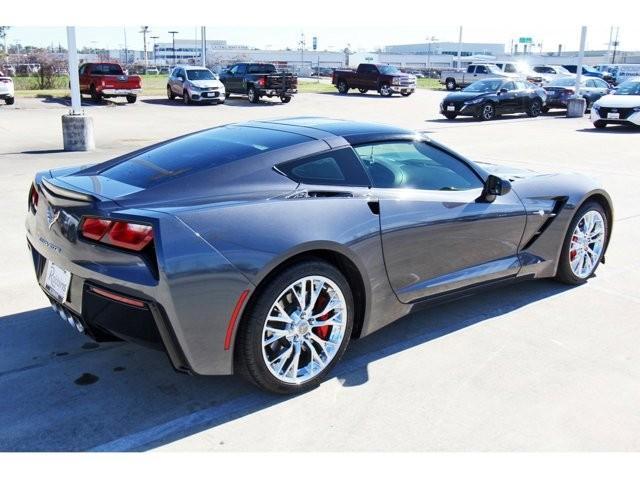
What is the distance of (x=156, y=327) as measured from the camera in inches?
119

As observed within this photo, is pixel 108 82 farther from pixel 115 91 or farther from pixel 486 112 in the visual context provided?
pixel 486 112

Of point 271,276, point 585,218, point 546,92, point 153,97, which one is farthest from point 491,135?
point 153,97

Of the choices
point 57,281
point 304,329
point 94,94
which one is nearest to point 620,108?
point 304,329

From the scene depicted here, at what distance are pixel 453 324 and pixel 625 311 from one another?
1.41 m

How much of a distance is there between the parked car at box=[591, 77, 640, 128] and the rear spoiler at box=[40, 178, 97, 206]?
1819cm

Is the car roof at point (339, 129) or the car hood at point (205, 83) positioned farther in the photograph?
the car hood at point (205, 83)

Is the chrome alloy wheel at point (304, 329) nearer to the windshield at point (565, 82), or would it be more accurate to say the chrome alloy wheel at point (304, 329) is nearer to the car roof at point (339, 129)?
the car roof at point (339, 129)

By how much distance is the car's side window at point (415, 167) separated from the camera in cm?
399

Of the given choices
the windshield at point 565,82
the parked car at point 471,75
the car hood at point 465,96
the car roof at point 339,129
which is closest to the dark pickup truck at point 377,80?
the parked car at point 471,75

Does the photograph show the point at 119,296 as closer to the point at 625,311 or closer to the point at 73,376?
the point at 73,376

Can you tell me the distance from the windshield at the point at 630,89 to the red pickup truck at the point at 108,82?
18.4 m

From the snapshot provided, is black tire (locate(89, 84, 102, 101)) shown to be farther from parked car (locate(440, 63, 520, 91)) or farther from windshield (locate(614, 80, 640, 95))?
parked car (locate(440, 63, 520, 91))

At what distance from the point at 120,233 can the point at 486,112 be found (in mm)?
20341

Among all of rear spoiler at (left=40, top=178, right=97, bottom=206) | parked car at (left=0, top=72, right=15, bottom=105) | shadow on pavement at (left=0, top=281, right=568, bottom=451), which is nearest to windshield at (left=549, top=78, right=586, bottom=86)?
parked car at (left=0, top=72, right=15, bottom=105)
